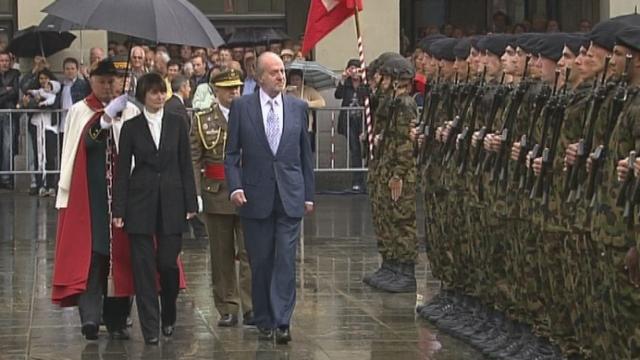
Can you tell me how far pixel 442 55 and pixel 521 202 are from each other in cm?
266

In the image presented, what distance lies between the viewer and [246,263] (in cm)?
1185

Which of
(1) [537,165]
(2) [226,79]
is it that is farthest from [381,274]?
(1) [537,165]

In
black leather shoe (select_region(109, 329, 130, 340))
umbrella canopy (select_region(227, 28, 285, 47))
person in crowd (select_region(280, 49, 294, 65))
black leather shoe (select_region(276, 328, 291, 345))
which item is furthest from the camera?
umbrella canopy (select_region(227, 28, 285, 47))

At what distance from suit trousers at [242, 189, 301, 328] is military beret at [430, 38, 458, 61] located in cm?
190

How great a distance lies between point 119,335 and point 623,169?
485 cm

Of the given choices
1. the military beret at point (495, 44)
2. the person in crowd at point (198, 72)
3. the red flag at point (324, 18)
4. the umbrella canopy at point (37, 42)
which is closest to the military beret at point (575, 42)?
the military beret at point (495, 44)

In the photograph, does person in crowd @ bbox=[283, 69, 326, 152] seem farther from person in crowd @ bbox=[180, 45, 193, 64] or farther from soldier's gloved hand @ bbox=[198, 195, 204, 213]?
soldier's gloved hand @ bbox=[198, 195, 204, 213]

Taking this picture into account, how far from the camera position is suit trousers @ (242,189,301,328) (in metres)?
11.1

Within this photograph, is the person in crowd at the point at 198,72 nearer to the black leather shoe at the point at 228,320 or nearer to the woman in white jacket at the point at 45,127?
the woman in white jacket at the point at 45,127

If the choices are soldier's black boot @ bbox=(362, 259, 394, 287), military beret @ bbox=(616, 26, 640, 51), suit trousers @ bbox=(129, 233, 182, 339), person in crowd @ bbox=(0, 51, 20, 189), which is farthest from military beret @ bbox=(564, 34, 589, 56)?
person in crowd @ bbox=(0, 51, 20, 189)

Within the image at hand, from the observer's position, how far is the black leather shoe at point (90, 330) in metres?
11.0

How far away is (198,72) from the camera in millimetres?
21141

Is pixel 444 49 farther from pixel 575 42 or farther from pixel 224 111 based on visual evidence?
pixel 575 42

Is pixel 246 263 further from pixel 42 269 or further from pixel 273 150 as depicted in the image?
pixel 42 269
